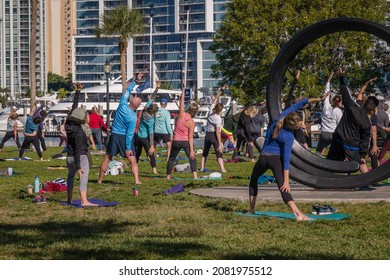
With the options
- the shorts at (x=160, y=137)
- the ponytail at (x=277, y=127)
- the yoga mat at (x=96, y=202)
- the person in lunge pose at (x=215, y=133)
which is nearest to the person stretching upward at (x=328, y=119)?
the person in lunge pose at (x=215, y=133)

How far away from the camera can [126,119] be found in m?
16.5

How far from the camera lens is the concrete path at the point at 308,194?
44.8 feet

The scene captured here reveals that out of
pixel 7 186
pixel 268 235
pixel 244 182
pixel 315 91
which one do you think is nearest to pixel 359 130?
pixel 244 182

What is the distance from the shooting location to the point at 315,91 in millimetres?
52406

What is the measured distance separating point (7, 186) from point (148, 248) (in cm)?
822

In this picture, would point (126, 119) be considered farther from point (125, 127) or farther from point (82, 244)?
point (82, 244)

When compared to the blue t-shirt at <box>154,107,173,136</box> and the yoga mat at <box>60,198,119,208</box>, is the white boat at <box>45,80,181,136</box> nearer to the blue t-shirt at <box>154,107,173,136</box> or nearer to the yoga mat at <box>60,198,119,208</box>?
the blue t-shirt at <box>154,107,173,136</box>

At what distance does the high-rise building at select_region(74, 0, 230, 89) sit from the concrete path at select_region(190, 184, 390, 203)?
488ft

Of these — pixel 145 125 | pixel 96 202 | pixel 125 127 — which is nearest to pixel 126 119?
pixel 125 127

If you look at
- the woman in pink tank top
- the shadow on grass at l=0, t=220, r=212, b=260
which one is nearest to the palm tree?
the woman in pink tank top

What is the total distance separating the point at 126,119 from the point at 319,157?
3.55 m

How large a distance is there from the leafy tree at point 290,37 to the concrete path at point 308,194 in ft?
120

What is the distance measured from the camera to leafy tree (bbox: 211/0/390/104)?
52375 mm

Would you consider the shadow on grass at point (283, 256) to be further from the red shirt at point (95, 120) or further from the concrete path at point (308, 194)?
the red shirt at point (95, 120)
